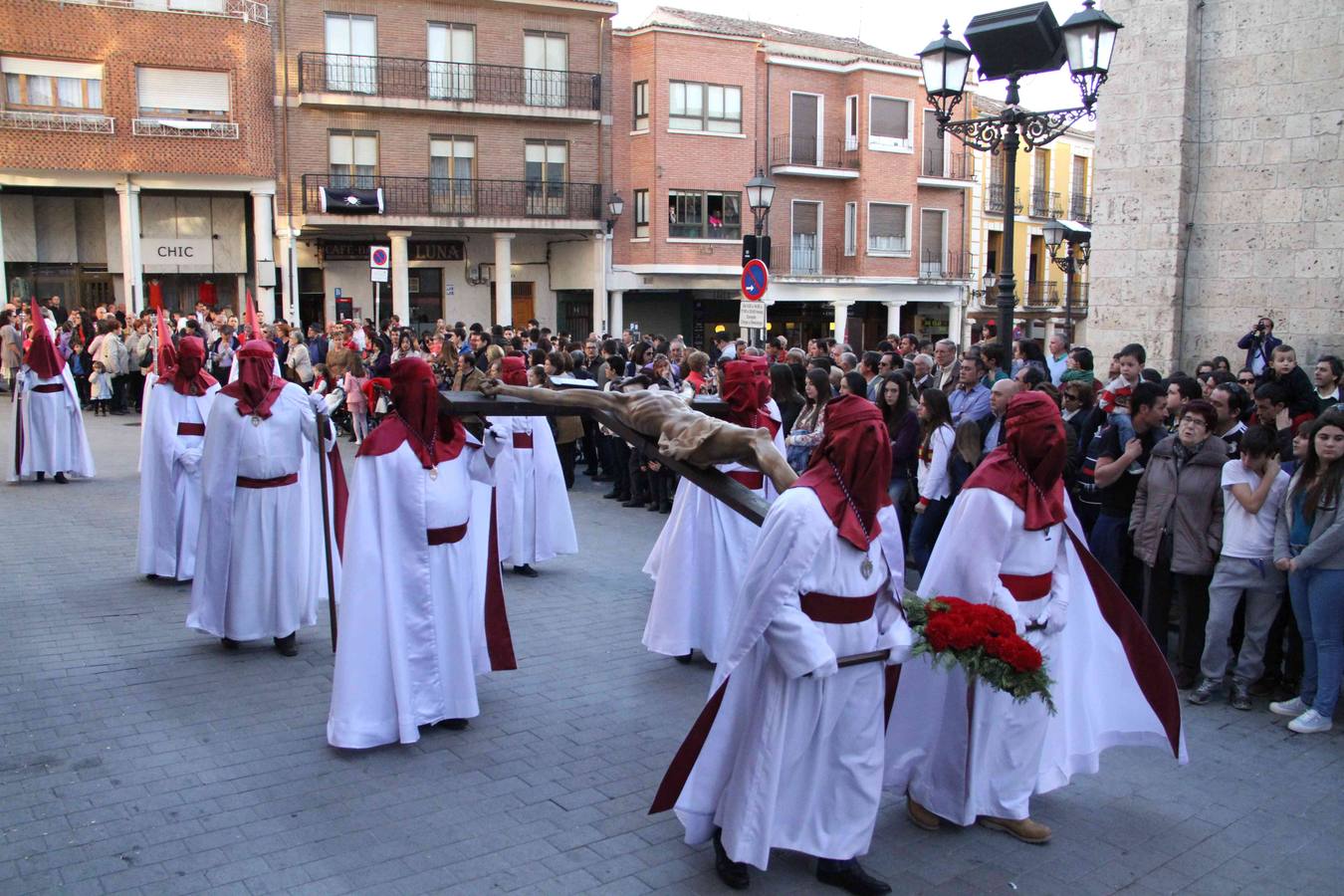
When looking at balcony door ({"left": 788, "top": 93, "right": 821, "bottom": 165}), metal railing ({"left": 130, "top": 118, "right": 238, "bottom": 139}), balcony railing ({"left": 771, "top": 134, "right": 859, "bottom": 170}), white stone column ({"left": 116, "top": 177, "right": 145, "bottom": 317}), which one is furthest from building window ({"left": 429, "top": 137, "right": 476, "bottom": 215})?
balcony door ({"left": 788, "top": 93, "right": 821, "bottom": 165})

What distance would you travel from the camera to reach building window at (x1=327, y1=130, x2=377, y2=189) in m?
31.1

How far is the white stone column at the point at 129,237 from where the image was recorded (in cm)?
2888

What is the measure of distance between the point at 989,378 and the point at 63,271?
2858cm

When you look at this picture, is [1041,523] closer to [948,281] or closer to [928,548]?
[928,548]

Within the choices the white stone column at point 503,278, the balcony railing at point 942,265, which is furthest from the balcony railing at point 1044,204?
the white stone column at point 503,278

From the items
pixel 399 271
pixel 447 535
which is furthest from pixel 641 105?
pixel 447 535

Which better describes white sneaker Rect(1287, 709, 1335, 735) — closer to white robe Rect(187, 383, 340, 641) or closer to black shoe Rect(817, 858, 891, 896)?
black shoe Rect(817, 858, 891, 896)

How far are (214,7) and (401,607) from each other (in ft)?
95.1

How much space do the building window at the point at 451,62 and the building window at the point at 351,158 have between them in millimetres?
2324

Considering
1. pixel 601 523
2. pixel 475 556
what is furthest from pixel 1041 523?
pixel 601 523

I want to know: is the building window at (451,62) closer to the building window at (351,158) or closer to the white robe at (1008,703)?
the building window at (351,158)

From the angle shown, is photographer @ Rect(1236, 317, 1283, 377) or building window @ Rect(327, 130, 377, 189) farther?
building window @ Rect(327, 130, 377, 189)

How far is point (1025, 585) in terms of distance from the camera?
16.1 feet

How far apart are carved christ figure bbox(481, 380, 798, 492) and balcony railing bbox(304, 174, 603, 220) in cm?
2783
